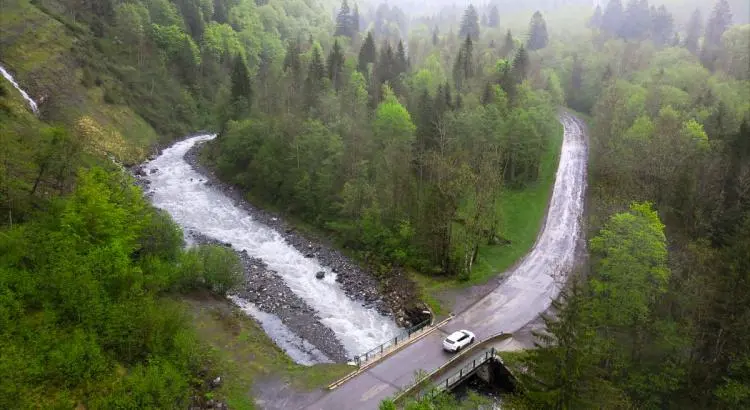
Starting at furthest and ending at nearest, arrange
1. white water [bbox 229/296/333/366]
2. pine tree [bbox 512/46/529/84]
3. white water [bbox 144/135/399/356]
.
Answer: pine tree [bbox 512/46/529/84], white water [bbox 144/135/399/356], white water [bbox 229/296/333/366]

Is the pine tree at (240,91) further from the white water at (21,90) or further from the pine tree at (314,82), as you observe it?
the white water at (21,90)

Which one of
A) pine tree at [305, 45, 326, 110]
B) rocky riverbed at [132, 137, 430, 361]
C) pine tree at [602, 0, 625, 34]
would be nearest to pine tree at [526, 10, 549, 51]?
pine tree at [602, 0, 625, 34]

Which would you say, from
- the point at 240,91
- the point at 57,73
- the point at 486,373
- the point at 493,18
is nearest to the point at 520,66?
the point at 240,91

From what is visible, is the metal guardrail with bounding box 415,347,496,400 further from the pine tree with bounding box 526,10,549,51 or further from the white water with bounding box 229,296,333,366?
the pine tree with bounding box 526,10,549,51

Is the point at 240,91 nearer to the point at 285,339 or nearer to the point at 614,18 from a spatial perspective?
the point at 285,339

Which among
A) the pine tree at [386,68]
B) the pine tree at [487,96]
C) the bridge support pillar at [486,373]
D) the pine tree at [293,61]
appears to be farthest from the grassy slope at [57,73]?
the bridge support pillar at [486,373]

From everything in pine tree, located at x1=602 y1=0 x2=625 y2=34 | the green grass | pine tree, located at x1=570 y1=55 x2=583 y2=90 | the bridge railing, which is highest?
pine tree, located at x1=602 y1=0 x2=625 y2=34

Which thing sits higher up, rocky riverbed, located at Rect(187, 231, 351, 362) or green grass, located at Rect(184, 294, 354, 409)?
green grass, located at Rect(184, 294, 354, 409)


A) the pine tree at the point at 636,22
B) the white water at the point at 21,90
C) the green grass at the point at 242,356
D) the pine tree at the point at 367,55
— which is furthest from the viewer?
the pine tree at the point at 636,22
